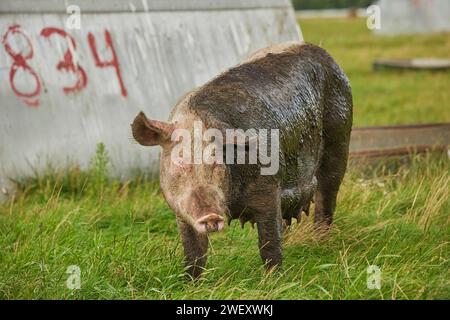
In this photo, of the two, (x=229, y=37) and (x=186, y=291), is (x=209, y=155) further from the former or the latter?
(x=229, y=37)

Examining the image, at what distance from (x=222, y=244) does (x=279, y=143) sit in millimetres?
1170

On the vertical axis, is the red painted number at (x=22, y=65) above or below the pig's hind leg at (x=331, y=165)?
above

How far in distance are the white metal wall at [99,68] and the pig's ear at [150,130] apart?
9.45 feet

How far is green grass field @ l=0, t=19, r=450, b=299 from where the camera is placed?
502 cm

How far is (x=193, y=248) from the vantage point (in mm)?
5289

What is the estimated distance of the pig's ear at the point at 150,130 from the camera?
15.6 ft

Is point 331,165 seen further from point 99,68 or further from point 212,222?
point 99,68

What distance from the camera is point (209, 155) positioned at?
461 centimetres

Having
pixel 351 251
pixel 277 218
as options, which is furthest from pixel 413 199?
pixel 277 218

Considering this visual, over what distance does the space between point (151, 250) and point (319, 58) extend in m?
1.69

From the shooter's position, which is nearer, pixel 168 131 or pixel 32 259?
pixel 168 131
